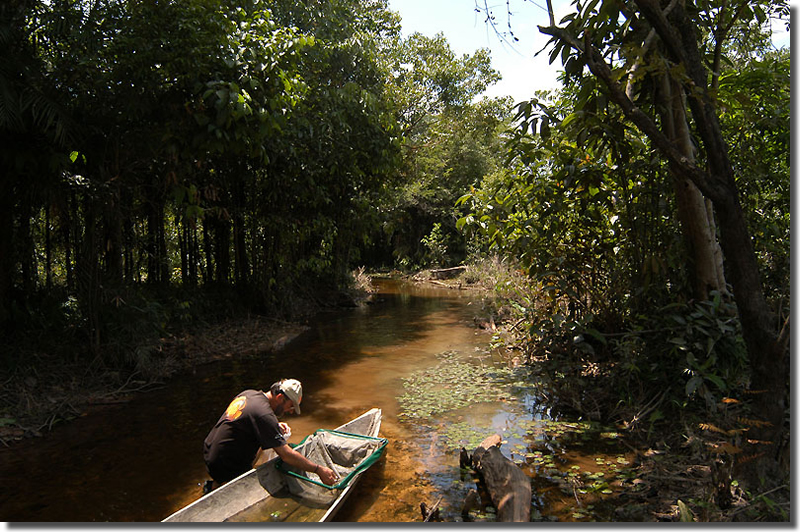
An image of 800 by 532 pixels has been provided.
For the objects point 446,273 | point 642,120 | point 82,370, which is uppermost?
point 642,120

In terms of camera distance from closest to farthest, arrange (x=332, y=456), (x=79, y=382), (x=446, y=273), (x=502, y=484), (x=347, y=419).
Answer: (x=502, y=484), (x=332, y=456), (x=347, y=419), (x=79, y=382), (x=446, y=273)

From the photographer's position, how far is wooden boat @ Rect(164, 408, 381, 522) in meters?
3.34

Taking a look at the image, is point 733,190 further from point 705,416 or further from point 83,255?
point 83,255

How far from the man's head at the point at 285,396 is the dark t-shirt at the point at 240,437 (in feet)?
0.42

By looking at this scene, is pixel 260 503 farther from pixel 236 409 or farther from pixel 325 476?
pixel 236 409

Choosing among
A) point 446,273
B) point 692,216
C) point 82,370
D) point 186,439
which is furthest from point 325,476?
point 446,273

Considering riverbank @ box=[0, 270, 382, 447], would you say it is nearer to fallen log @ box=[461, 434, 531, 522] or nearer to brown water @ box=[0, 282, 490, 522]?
brown water @ box=[0, 282, 490, 522]

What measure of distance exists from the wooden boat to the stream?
0.23 m

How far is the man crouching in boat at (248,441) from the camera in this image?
365cm

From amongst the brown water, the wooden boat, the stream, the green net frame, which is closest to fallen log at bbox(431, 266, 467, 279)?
the brown water

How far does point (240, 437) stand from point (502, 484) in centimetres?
193

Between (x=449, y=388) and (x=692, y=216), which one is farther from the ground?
(x=692, y=216)

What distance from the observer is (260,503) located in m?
3.64

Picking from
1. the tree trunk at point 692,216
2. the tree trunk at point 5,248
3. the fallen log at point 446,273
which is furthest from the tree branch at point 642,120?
the fallen log at point 446,273
